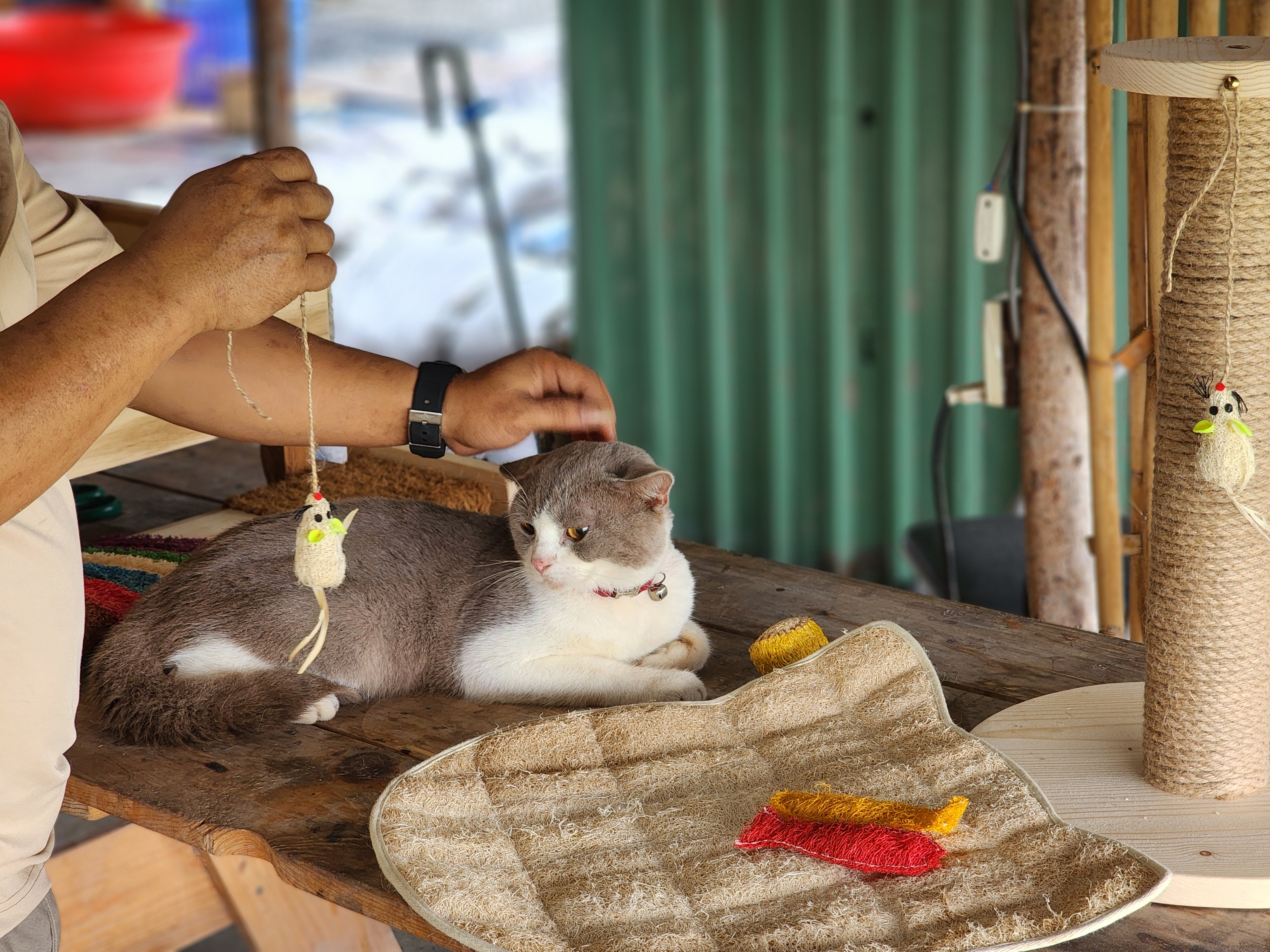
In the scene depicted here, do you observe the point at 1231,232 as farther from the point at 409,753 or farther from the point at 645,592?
the point at 409,753

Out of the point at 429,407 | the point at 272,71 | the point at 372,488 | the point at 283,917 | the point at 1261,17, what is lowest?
the point at 283,917

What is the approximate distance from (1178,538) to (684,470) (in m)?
2.71

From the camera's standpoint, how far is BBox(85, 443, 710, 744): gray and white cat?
132 centimetres

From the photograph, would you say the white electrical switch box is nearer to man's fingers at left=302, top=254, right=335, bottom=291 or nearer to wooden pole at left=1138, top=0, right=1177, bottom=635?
wooden pole at left=1138, top=0, right=1177, bottom=635

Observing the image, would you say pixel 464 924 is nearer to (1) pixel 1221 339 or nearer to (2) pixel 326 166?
(1) pixel 1221 339

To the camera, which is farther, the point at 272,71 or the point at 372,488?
the point at 272,71

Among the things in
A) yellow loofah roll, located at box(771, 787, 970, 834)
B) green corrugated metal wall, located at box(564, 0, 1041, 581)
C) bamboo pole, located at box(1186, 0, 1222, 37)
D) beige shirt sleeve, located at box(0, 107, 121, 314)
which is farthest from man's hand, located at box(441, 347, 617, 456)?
green corrugated metal wall, located at box(564, 0, 1041, 581)

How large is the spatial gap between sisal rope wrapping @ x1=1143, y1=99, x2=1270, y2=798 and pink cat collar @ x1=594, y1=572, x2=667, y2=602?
0.55m

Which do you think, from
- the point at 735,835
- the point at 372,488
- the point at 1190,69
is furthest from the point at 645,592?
the point at 1190,69

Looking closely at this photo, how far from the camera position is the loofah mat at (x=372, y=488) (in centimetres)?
192

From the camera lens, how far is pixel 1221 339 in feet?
3.46

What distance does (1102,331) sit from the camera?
194cm

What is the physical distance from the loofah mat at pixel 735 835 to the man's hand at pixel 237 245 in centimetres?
47

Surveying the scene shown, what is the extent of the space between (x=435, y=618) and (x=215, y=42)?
581 centimetres
